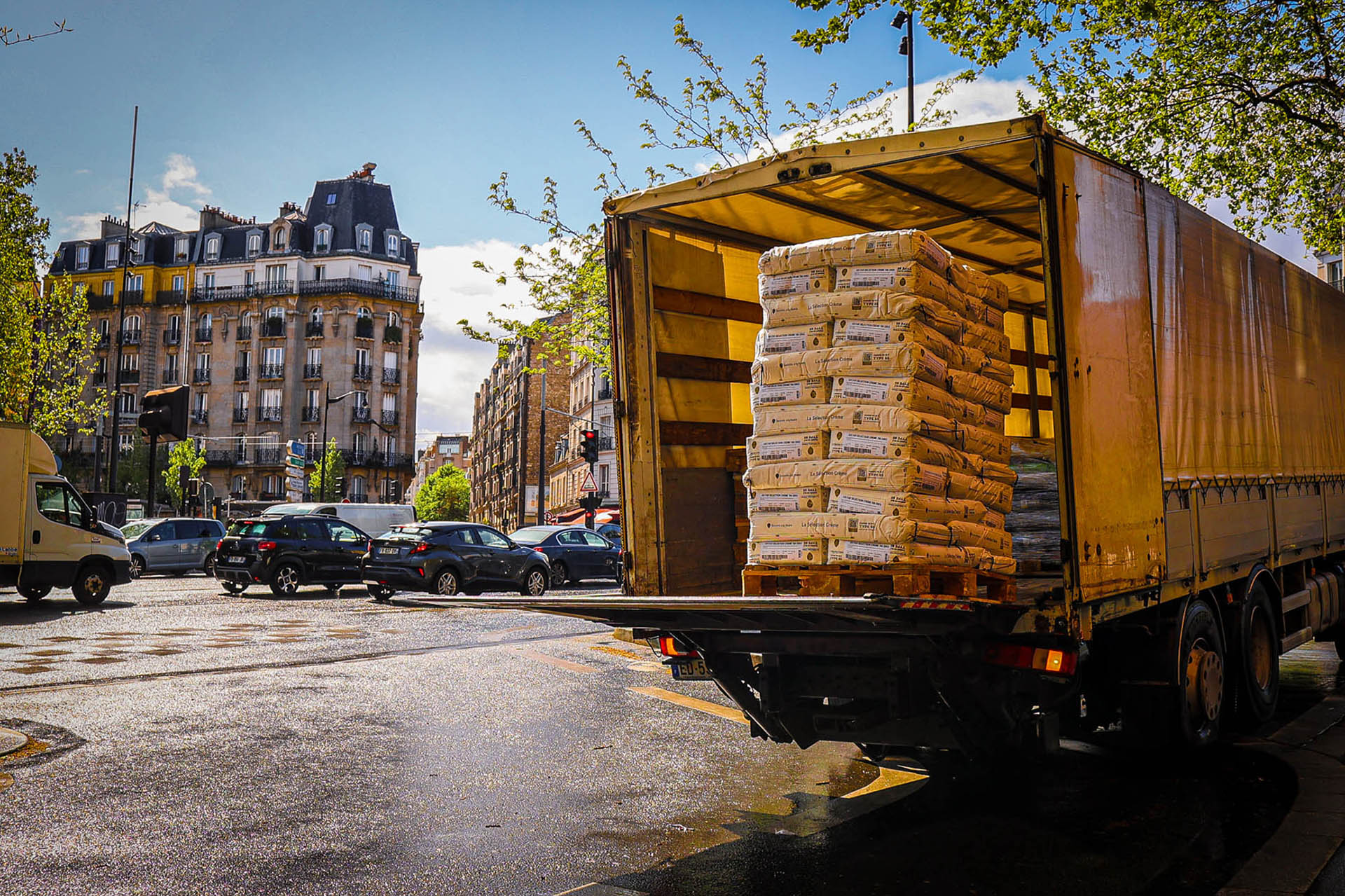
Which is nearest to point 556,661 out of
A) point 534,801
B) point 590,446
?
point 534,801

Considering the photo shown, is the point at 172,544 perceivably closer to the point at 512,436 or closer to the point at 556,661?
the point at 556,661

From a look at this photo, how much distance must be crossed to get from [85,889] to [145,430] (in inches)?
422

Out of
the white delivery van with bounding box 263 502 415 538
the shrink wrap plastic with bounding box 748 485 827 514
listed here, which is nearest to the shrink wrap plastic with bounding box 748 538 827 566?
the shrink wrap plastic with bounding box 748 485 827 514

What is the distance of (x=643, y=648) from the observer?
44.7 feet

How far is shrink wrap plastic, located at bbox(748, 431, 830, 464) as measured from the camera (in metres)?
5.40

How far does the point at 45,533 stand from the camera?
1861 cm

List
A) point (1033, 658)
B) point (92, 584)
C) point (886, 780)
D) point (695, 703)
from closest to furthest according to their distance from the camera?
point (1033, 658) < point (886, 780) < point (695, 703) < point (92, 584)

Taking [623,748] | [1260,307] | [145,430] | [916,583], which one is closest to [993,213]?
[1260,307]

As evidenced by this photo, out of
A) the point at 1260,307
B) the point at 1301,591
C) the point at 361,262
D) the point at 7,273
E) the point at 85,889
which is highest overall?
the point at 361,262

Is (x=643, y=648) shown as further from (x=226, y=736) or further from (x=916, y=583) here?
(x=916, y=583)

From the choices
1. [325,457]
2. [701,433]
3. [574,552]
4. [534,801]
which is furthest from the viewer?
[325,457]

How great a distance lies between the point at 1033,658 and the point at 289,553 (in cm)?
1988

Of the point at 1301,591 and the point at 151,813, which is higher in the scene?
the point at 1301,591

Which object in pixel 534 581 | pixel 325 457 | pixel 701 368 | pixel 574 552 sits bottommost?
pixel 534 581
